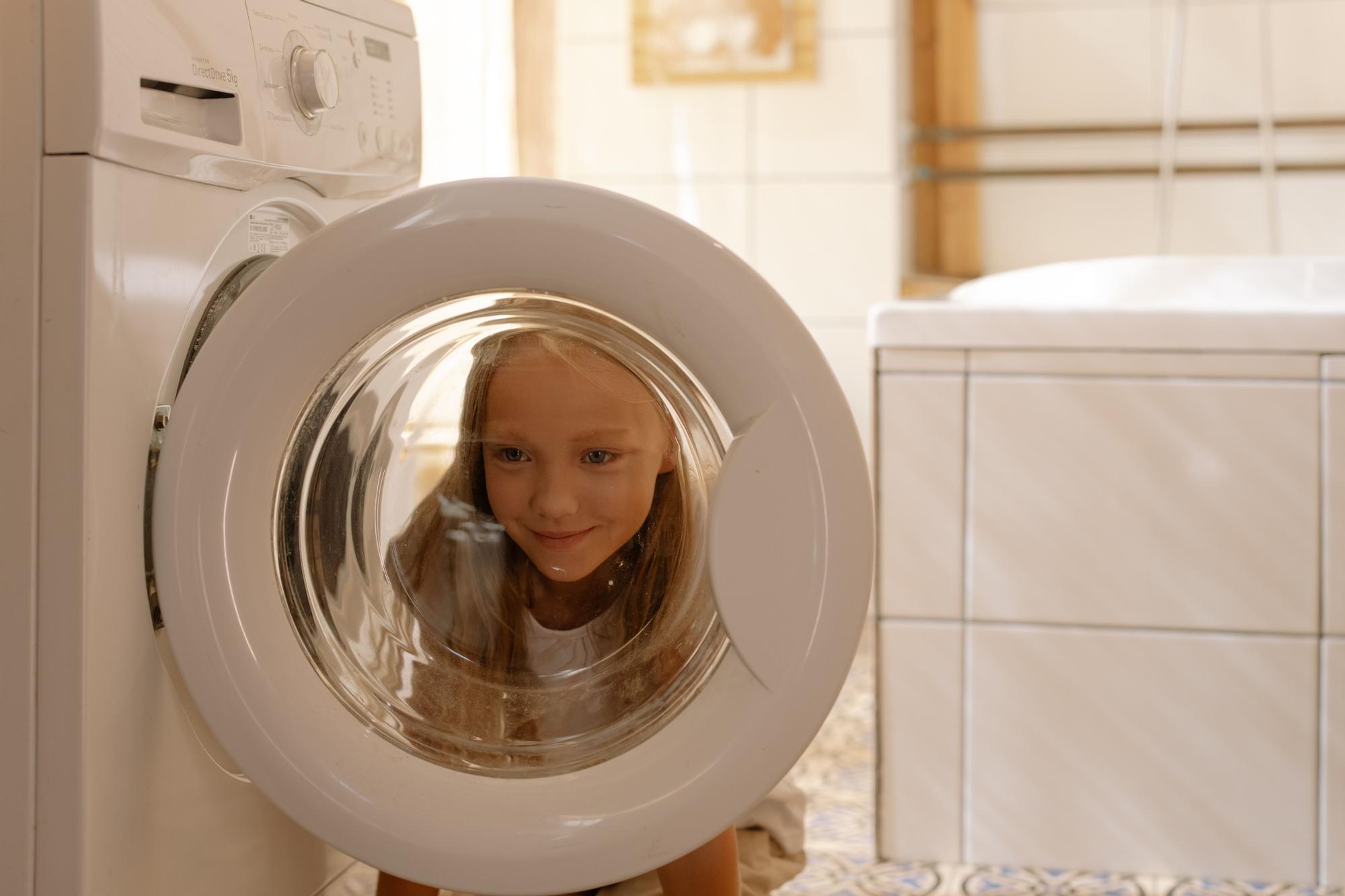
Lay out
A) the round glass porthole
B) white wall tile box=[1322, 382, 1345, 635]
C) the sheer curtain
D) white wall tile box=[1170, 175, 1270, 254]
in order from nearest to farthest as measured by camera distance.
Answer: the round glass porthole → white wall tile box=[1322, 382, 1345, 635] → the sheer curtain → white wall tile box=[1170, 175, 1270, 254]

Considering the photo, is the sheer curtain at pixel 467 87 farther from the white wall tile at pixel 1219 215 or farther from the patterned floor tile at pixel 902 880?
the white wall tile at pixel 1219 215

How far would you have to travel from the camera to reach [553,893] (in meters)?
0.71

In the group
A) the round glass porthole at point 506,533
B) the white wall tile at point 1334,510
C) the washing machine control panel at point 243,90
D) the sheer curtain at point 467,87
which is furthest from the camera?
the sheer curtain at point 467,87

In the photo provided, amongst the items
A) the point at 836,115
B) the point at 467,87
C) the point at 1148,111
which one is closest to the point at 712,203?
the point at 836,115

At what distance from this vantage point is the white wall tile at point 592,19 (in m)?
2.32

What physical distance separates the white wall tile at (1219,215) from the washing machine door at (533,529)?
75.3 inches

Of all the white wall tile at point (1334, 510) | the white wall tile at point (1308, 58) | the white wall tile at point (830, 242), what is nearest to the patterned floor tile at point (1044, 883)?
the white wall tile at point (1334, 510)

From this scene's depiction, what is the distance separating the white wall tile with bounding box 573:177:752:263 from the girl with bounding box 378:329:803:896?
1525 millimetres

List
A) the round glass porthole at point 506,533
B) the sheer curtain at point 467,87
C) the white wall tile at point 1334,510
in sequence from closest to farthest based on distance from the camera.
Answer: the round glass porthole at point 506,533
the white wall tile at point 1334,510
the sheer curtain at point 467,87

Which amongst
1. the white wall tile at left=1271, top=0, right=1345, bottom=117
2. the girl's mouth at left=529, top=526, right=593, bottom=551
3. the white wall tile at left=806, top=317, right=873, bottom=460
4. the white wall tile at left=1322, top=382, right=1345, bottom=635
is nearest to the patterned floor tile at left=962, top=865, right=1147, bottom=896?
the white wall tile at left=1322, top=382, right=1345, bottom=635

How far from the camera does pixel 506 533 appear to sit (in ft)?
2.62

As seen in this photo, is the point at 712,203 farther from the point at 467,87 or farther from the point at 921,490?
the point at 921,490

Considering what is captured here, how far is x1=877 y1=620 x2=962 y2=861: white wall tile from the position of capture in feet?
4.29

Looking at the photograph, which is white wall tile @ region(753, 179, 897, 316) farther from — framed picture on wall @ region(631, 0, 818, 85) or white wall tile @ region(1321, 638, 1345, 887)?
white wall tile @ region(1321, 638, 1345, 887)
